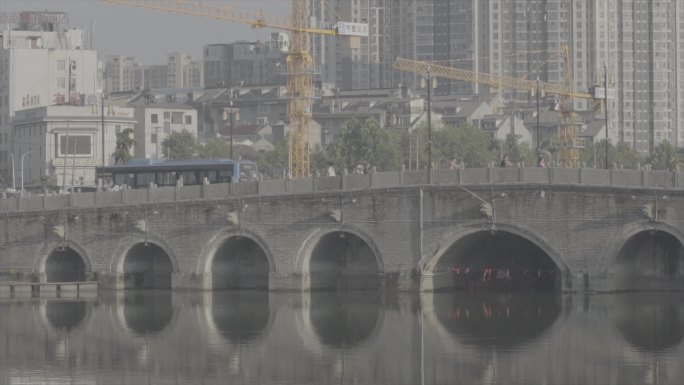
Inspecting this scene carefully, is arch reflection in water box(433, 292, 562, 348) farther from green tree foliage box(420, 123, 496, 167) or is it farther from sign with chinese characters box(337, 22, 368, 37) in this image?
green tree foliage box(420, 123, 496, 167)

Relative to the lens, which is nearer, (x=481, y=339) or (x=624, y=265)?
(x=481, y=339)

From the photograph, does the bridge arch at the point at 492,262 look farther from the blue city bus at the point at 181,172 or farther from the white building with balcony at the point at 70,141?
the white building with balcony at the point at 70,141

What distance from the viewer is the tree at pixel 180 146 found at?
565ft

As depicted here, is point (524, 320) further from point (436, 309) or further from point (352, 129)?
point (352, 129)

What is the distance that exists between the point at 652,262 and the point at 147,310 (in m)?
24.7

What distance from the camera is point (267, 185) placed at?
86562 millimetres

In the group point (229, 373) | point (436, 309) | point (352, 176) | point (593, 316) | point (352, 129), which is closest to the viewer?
point (229, 373)

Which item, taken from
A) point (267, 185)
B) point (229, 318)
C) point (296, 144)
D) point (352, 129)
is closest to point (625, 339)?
point (229, 318)

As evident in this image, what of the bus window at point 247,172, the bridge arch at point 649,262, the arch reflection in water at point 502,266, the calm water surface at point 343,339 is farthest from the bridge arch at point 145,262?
the bridge arch at point 649,262

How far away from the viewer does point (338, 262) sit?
8856cm

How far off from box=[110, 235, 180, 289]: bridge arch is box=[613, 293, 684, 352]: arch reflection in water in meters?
25.2

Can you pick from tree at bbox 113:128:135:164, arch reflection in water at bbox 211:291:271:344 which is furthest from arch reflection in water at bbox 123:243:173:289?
tree at bbox 113:128:135:164

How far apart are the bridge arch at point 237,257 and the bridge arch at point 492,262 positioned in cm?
898

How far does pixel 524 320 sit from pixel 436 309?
567 centimetres
